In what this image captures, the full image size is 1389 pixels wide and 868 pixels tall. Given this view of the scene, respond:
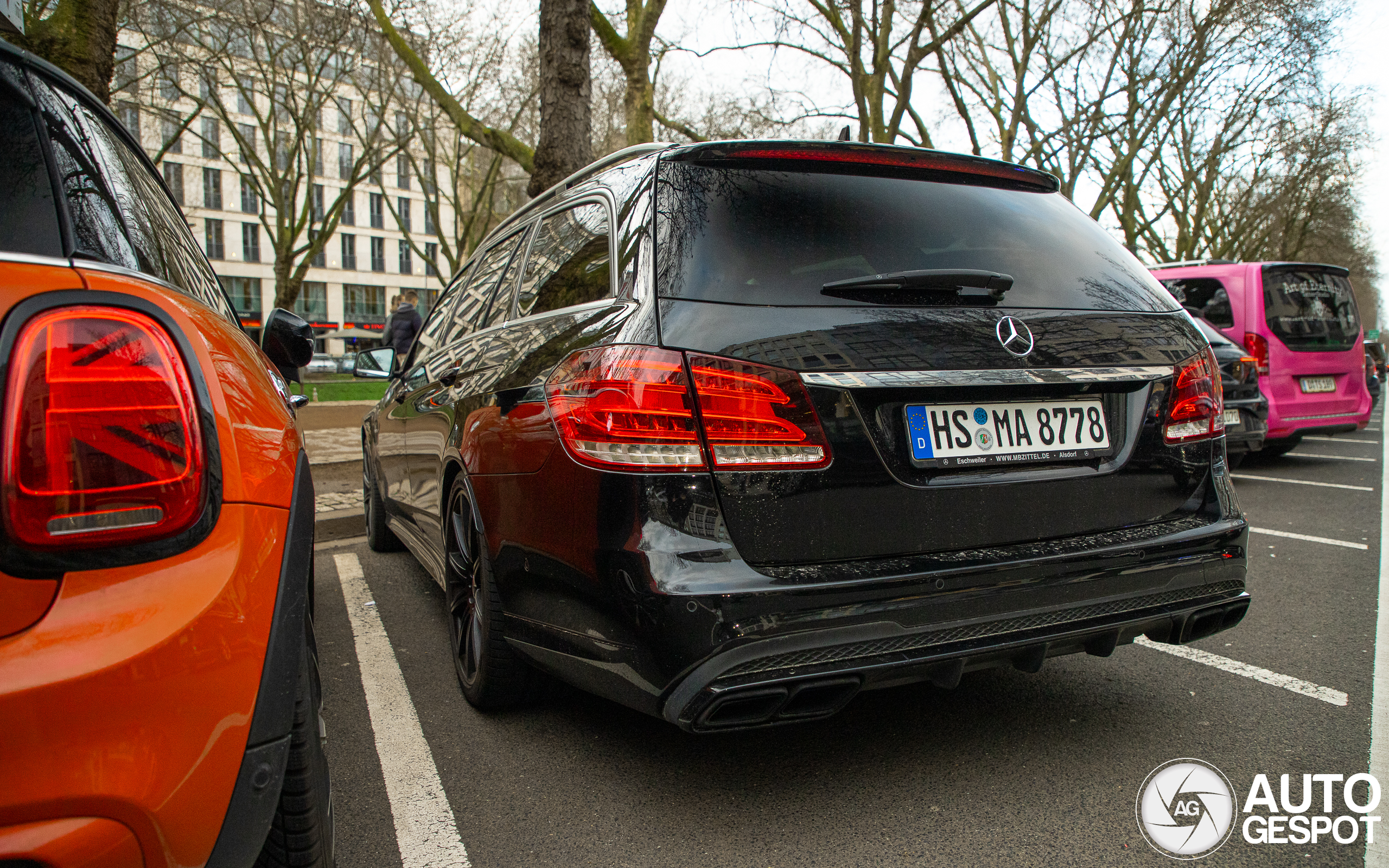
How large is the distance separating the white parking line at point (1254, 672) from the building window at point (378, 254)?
7266 centimetres

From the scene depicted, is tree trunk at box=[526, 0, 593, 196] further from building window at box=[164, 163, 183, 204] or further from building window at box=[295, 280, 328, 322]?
building window at box=[295, 280, 328, 322]

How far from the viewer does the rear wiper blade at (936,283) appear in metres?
2.15

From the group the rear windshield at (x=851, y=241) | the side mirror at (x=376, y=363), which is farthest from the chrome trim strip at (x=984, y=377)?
the side mirror at (x=376, y=363)

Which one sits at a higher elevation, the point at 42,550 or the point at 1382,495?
the point at 42,550

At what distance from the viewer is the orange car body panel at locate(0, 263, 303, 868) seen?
108cm

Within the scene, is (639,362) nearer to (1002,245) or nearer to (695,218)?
(695,218)

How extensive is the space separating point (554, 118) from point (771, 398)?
28.3 feet

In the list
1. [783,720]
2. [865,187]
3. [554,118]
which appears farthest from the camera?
[554,118]

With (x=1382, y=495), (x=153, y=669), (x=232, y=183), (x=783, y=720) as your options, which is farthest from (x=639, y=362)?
(x=232, y=183)

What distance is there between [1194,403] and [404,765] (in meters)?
2.36

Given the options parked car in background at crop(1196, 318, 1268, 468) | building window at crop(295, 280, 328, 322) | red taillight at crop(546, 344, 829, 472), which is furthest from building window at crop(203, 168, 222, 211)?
red taillight at crop(546, 344, 829, 472)

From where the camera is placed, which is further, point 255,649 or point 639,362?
point 639,362

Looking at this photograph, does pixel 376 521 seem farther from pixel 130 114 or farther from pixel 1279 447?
pixel 130 114

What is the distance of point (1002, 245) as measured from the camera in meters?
2.50
